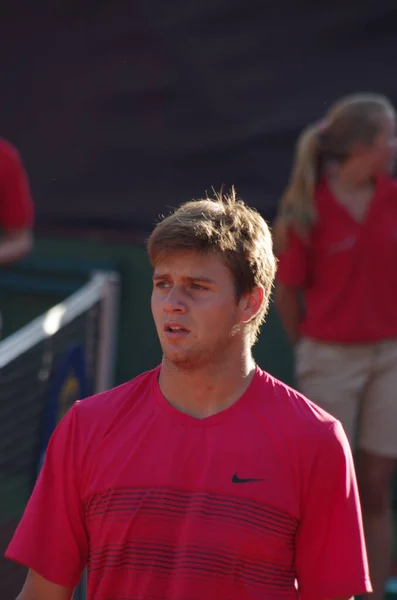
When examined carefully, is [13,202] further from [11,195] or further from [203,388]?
[203,388]

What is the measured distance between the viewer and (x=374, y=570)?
4.13 m

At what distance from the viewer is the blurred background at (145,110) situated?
565 centimetres

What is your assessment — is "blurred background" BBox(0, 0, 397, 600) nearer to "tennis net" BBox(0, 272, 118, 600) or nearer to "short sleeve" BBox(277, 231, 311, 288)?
"tennis net" BBox(0, 272, 118, 600)

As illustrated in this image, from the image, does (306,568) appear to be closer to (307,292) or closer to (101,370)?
(307,292)

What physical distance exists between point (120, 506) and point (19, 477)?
6.95 ft

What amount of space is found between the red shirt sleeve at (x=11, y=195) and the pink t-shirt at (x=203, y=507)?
2.95 m

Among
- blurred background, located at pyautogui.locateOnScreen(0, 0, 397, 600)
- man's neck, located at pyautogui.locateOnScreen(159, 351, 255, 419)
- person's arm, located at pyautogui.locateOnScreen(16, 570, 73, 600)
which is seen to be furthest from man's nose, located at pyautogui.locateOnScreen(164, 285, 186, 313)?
blurred background, located at pyautogui.locateOnScreen(0, 0, 397, 600)

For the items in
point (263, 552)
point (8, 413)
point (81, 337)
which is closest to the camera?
point (263, 552)

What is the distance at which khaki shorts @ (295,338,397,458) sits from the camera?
4.20 m

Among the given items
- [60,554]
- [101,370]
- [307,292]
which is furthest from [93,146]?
[60,554]

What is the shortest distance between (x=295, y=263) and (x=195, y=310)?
2081mm

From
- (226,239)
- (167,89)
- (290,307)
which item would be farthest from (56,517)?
(167,89)

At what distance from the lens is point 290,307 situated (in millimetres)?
4414

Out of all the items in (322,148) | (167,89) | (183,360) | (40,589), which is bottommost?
(40,589)
